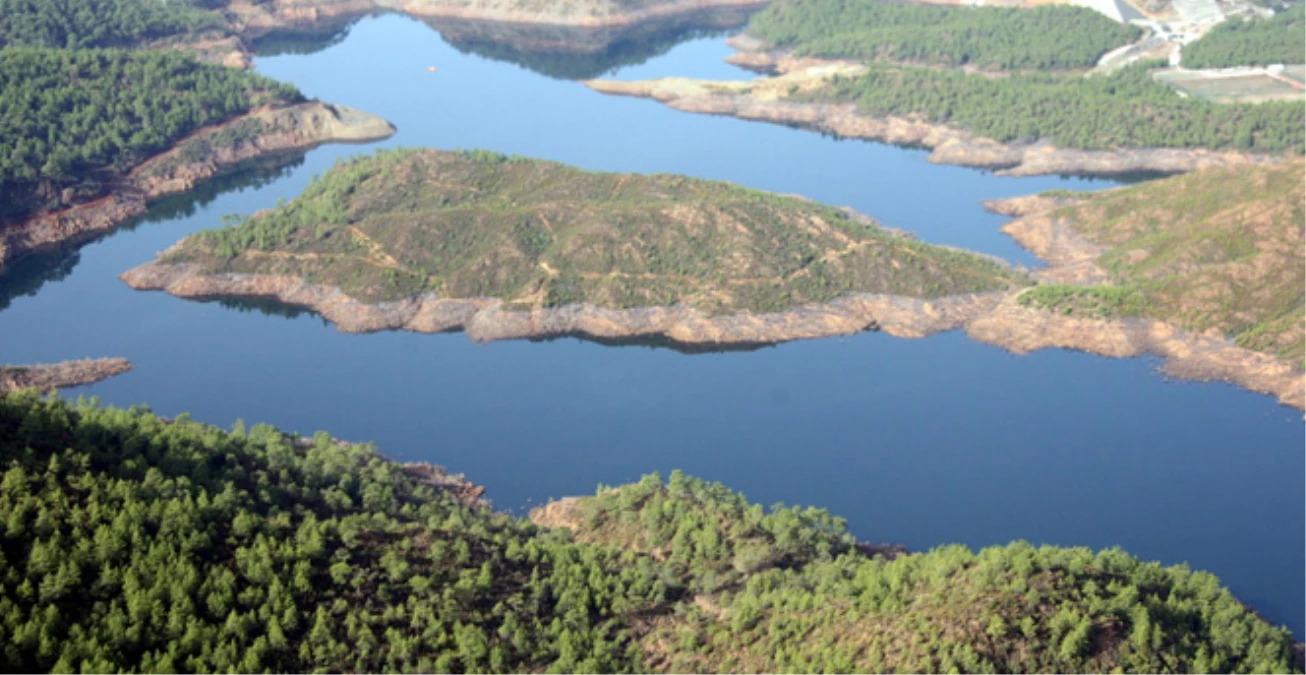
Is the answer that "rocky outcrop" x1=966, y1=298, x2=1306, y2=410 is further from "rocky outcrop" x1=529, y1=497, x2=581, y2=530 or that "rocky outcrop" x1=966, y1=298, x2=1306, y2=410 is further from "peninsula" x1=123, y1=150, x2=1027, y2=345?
"rocky outcrop" x1=529, y1=497, x2=581, y2=530

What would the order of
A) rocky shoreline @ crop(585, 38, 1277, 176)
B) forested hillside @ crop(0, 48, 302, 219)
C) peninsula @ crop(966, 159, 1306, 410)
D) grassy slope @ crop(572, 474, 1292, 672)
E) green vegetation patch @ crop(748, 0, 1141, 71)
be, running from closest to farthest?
grassy slope @ crop(572, 474, 1292, 672)
peninsula @ crop(966, 159, 1306, 410)
forested hillside @ crop(0, 48, 302, 219)
rocky shoreline @ crop(585, 38, 1277, 176)
green vegetation patch @ crop(748, 0, 1141, 71)

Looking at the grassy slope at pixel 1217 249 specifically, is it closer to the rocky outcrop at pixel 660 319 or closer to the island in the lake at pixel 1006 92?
the rocky outcrop at pixel 660 319

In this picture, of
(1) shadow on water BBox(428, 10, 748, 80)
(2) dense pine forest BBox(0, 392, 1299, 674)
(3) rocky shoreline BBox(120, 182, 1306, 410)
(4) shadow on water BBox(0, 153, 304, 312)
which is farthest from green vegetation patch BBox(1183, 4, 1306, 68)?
(2) dense pine forest BBox(0, 392, 1299, 674)

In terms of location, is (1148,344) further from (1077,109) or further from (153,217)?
(153,217)

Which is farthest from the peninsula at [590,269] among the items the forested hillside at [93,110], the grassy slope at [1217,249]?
the forested hillside at [93,110]

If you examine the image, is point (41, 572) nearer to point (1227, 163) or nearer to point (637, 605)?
point (637, 605)

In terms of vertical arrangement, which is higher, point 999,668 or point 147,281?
point 999,668

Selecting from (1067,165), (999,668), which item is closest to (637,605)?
(999,668)
